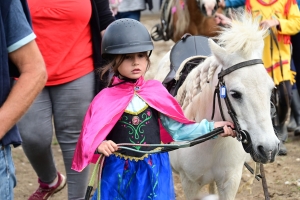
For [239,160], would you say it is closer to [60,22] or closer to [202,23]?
[60,22]

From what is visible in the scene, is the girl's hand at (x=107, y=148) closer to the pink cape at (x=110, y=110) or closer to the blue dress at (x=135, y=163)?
the pink cape at (x=110, y=110)

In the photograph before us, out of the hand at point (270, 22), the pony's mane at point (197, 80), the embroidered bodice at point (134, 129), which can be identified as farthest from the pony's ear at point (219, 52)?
the hand at point (270, 22)

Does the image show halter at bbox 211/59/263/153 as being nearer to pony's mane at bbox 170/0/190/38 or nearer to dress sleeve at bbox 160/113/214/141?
dress sleeve at bbox 160/113/214/141

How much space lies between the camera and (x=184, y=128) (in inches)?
117

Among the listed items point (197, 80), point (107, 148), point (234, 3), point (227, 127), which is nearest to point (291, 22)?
point (234, 3)

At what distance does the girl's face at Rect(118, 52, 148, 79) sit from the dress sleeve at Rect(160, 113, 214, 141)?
27 cm

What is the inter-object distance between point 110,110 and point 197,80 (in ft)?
2.65

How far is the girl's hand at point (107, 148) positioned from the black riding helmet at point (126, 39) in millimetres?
488

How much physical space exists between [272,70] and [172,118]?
9.58ft

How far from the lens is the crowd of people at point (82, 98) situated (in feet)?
7.06

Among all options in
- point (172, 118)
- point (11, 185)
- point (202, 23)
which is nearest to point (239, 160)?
point (172, 118)

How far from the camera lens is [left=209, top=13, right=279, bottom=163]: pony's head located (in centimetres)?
284

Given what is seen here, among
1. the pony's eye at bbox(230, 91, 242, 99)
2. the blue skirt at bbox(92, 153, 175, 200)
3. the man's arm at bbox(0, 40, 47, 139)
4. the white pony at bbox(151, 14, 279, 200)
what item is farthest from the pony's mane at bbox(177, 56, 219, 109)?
the man's arm at bbox(0, 40, 47, 139)

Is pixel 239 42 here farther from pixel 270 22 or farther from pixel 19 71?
pixel 270 22
